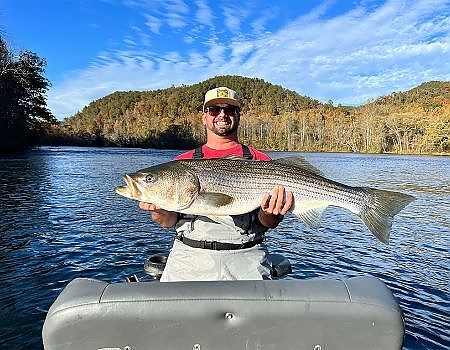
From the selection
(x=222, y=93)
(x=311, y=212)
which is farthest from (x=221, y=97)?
(x=311, y=212)

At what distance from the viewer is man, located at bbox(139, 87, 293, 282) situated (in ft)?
13.1

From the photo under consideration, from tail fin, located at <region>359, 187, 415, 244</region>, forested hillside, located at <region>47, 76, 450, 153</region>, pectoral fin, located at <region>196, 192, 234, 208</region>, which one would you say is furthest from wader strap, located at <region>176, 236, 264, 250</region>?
forested hillside, located at <region>47, 76, 450, 153</region>

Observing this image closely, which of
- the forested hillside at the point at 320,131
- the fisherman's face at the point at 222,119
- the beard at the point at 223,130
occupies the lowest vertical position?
the forested hillside at the point at 320,131

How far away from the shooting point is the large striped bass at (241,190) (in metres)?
3.82

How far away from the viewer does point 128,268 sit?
971 cm

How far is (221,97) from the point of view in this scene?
167 inches

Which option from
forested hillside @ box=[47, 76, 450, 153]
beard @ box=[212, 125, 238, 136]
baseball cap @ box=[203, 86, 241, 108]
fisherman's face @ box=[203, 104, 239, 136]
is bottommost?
forested hillside @ box=[47, 76, 450, 153]

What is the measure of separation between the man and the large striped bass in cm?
14

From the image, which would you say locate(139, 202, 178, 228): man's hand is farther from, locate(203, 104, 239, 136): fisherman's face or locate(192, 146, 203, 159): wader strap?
locate(203, 104, 239, 136): fisherman's face

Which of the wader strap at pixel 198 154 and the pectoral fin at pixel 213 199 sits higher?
the wader strap at pixel 198 154

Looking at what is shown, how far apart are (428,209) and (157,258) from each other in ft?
47.8

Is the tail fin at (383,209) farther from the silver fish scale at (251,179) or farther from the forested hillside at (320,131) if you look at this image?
the forested hillside at (320,131)

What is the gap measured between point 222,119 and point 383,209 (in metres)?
1.67

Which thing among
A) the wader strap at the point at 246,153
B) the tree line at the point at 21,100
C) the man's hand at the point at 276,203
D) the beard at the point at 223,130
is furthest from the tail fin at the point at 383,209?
the tree line at the point at 21,100
